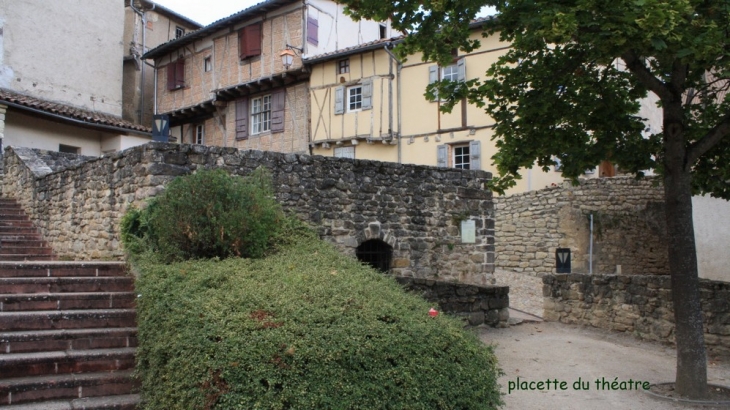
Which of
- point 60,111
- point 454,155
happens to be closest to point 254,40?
point 60,111

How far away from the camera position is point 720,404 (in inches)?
255

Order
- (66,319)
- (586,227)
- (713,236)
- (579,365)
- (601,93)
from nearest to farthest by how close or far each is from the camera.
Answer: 1. (66,319)
2. (601,93)
3. (579,365)
4. (713,236)
5. (586,227)

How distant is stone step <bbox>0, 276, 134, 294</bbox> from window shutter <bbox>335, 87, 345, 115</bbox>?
14.2m

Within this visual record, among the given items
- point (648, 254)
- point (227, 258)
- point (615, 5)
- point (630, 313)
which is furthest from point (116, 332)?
point (648, 254)

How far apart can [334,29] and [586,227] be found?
10910 millimetres

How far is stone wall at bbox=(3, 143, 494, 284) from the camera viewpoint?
8.91 meters

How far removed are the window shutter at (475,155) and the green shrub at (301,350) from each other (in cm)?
1329

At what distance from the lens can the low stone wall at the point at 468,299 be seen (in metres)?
9.38

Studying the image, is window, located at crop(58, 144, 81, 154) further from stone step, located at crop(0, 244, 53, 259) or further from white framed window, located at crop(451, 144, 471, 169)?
white framed window, located at crop(451, 144, 471, 169)

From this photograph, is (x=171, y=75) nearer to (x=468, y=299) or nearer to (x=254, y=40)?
(x=254, y=40)

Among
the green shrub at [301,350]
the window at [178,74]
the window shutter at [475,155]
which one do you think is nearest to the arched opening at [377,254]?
the green shrub at [301,350]

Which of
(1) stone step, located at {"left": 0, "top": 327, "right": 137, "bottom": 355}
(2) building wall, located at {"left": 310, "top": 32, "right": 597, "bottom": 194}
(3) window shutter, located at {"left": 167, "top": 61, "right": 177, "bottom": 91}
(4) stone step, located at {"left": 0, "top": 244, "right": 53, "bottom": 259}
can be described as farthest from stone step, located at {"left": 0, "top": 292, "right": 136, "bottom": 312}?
(3) window shutter, located at {"left": 167, "top": 61, "right": 177, "bottom": 91}

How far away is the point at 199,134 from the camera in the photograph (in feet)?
83.1

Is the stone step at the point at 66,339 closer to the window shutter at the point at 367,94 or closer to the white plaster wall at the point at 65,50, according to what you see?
the window shutter at the point at 367,94
